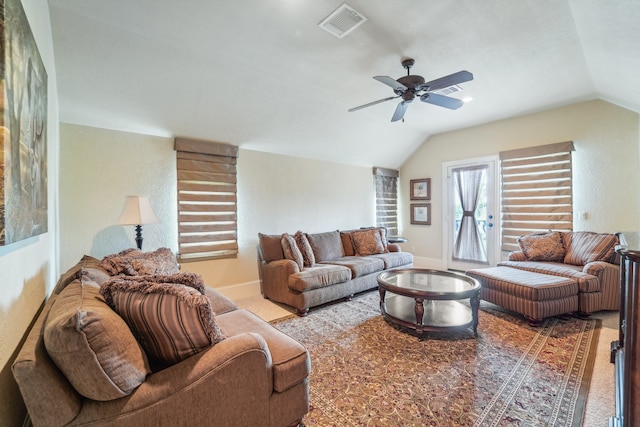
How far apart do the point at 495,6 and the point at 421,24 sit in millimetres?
553

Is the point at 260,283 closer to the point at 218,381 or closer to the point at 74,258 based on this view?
the point at 74,258

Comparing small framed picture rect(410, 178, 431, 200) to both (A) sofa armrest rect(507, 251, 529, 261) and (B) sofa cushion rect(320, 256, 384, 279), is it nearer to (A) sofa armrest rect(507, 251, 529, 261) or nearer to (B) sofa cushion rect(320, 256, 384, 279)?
(A) sofa armrest rect(507, 251, 529, 261)

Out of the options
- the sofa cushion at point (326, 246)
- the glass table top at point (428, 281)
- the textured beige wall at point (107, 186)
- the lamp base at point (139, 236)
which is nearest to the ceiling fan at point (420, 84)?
the glass table top at point (428, 281)

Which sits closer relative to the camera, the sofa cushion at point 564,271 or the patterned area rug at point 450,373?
the patterned area rug at point 450,373

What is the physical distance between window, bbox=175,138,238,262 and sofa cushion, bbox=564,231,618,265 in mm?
4533

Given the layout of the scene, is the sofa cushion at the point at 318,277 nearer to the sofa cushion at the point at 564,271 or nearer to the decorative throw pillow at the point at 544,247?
the sofa cushion at the point at 564,271

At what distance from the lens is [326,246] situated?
14.5 feet

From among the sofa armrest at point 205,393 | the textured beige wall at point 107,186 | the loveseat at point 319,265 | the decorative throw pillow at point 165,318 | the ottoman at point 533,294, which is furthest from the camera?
the loveseat at point 319,265

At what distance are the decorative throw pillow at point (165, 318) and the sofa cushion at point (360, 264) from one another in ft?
9.15

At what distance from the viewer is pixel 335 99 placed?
12.7 ft

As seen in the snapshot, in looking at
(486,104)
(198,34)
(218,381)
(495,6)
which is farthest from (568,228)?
(198,34)

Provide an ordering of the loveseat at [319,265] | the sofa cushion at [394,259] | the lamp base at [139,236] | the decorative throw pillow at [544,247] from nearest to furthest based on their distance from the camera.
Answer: the lamp base at [139,236]
the loveseat at [319,265]
the decorative throw pillow at [544,247]
the sofa cushion at [394,259]

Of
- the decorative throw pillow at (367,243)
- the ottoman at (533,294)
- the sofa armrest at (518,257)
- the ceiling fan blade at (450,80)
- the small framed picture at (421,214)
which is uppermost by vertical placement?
the ceiling fan blade at (450,80)

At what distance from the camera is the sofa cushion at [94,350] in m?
0.97
